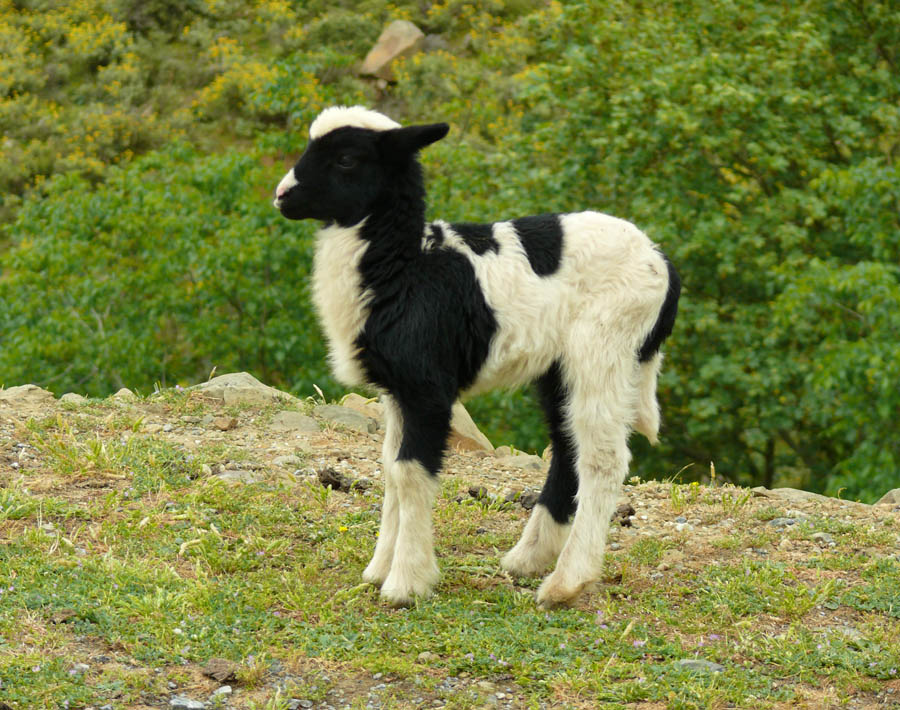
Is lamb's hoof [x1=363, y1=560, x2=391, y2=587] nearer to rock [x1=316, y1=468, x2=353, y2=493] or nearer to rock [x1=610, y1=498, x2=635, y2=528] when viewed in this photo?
rock [x1=316, y1=468, x2=353, y2=493]

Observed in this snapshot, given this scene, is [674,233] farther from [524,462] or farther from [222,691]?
[222,691]

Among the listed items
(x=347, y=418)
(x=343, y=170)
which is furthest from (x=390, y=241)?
(x=347, y=418)

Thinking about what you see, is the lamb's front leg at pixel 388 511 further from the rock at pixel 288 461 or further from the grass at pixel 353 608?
the rock at pixel 288 461

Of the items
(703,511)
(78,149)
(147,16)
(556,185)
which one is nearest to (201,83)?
(147,16)

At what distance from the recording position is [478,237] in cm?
593

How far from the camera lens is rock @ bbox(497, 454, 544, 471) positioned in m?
8.66

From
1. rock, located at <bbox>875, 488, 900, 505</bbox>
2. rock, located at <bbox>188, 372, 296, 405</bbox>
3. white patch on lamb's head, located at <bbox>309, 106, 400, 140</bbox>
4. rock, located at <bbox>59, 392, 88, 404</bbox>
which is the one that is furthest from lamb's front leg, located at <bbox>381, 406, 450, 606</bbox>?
rock, located at <bbox>875, 488, 900, 505</bbox>

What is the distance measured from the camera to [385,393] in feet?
19.0

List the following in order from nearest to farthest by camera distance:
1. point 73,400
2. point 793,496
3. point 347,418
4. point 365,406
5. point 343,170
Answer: point 343,170, point 793,496, point 73,400, point 347,418, point 365,406

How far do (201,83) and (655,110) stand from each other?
21960 millimetres

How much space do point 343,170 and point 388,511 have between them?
1877 millimetres

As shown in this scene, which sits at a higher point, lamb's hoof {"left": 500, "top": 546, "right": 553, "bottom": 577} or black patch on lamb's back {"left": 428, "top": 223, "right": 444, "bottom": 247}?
black patch on lamb's back {"left": 428, "top": 223, "right": 444, "bottom": 247}

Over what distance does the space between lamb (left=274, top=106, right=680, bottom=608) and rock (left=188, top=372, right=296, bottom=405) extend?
3417 mm

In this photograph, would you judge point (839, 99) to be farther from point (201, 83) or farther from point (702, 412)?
point (201, 83)
